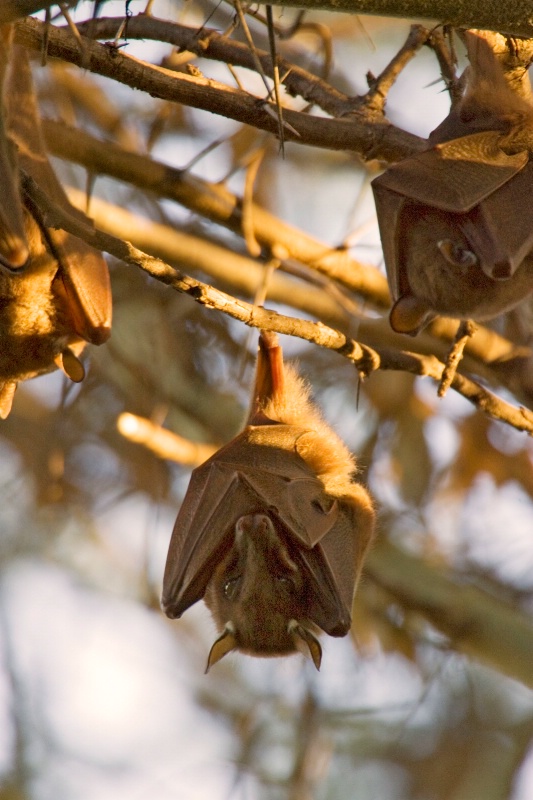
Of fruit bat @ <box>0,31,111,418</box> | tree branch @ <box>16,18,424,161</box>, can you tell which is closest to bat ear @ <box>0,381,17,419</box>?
fruit bat @ <box>0,31,111,418</box>

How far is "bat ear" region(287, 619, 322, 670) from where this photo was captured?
199 inches

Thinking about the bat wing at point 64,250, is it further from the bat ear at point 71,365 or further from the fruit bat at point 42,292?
the bat ear at point 71,365

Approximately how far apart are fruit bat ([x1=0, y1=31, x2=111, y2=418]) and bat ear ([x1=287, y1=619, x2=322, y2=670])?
1775 millimetres

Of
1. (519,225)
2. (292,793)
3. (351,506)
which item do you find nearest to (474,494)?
(292,793)

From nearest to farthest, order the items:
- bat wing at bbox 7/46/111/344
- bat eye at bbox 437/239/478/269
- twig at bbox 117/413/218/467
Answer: bat eye at bbox 437/239/478/269 < bat wing at bbox 7/46/111/344 < twig at bbox 117/413/218/467

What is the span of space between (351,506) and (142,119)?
4.87m

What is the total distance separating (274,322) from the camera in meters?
3.87

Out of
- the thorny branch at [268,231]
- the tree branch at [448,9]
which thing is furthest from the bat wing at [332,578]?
the tree branch at [448,9]

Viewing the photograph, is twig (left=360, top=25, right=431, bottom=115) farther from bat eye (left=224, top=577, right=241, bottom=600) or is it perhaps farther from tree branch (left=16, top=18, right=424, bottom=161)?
bat eye (left=224, top=577, right=241, bottom=600)

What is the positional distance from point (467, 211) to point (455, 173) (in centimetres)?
18

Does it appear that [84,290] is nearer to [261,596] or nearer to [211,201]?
[211,201]

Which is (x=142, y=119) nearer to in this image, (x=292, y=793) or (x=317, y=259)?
(x=317, y=259)

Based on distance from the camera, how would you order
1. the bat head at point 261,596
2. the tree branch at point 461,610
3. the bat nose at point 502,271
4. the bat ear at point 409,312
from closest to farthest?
the bat nose at point 502,271
the bat ear at point 409,312
the bat head at point 261,596
the tree branch at point 461,610

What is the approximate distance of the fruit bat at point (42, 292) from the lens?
4711 mm
